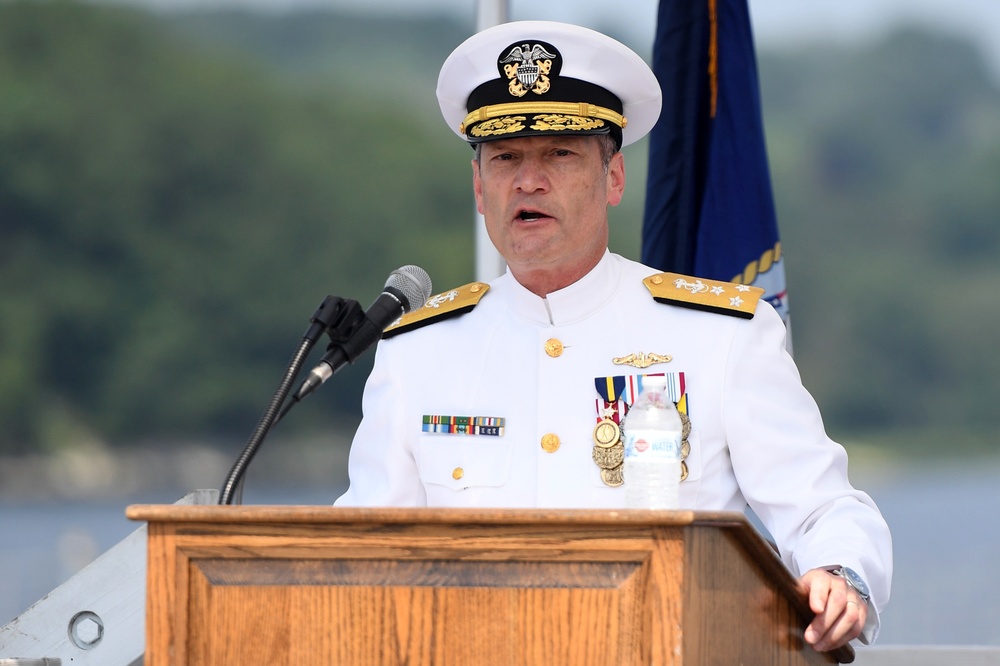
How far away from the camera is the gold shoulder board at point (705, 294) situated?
2.32 metres

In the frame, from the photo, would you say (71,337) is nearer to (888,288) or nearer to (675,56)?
(888,288)

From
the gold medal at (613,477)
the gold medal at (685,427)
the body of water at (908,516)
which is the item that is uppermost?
the gold medal at (685,427)

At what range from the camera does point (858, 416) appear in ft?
101

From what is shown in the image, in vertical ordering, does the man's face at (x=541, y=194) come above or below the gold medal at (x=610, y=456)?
above

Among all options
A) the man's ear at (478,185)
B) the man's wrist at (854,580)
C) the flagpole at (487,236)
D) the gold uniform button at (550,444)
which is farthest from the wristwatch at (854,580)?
the flagpole at (487,236)

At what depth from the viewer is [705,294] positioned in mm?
2375

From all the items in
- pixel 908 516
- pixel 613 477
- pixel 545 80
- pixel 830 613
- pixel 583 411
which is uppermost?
pixel 545 80

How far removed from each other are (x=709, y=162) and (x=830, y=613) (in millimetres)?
1538

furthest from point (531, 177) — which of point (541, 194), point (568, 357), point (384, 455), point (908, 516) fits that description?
point (908, 516)

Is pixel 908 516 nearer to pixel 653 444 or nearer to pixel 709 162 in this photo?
pixel 709 162

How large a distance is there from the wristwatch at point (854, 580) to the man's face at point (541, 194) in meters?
0.71

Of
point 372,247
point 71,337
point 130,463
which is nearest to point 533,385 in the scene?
point 130,463

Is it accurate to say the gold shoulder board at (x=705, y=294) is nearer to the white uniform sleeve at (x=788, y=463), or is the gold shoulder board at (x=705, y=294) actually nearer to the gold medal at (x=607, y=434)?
the white uniform sleeve at (x=788, y=463)

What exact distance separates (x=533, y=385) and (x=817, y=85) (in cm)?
3734
